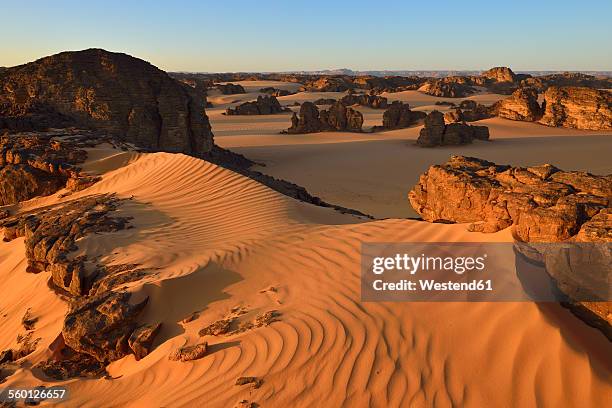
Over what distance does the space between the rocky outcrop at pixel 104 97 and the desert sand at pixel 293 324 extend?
5967 millimetres

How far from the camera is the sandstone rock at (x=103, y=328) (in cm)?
461

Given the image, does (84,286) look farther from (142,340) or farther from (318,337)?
(318,337)

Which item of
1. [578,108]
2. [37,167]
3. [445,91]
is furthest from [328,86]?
[37,167]

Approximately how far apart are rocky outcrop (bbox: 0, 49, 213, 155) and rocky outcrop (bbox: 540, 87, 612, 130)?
74.2 feet

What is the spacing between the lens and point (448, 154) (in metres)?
20.1

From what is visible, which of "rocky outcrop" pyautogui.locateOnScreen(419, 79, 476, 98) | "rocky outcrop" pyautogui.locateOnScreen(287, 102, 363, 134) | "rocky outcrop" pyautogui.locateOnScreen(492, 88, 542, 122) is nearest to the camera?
"rocky outcrop" pyautogui.locateOnScreen(287, 102, 363, 134)

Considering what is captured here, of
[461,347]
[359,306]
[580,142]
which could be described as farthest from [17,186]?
[580,142]

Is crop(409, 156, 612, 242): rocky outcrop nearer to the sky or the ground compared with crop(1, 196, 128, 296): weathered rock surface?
nearer to the sky

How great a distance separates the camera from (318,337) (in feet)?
13.9

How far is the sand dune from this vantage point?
11.9 feet

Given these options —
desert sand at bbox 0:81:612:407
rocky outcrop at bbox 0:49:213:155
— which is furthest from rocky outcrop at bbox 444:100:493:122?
desert sand at bbox 0:81:612:407

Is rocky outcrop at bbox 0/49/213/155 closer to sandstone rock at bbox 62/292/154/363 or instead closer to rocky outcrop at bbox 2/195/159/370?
rocky outcrop at bbox 2/195/159/370

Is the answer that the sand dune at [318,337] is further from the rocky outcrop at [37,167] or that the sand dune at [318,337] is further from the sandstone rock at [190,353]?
the rocky outcrop at [37,167]

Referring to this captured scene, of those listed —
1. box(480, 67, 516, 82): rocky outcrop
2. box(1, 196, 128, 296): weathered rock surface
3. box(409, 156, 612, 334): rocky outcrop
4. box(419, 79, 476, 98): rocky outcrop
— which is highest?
box(480, 67, 516, 82): rocky outcrop
